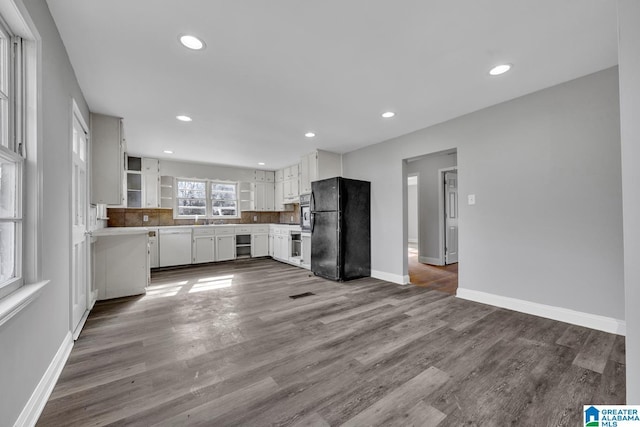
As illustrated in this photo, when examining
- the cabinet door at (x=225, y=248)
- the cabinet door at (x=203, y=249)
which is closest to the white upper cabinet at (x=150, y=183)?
the cabinet door at (x=203, y=249)

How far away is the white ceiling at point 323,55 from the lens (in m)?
1.69

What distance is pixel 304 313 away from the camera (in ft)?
9.59

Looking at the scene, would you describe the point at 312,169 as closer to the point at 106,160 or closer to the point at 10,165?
the point at 106,160

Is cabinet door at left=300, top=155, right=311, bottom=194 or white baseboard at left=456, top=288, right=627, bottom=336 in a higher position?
cabinet door at left=300, top=155, right=311, bottom=194

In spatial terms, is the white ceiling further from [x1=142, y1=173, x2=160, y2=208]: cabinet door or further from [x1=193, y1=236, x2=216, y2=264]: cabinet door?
[x1=193, y1=236, x2=216, y2=264]: cabinet door

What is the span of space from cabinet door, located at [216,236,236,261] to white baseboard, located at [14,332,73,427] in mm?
4103

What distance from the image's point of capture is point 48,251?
1.65 m

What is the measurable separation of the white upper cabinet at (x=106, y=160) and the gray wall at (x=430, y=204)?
5.54m

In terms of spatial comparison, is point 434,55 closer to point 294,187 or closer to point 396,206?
point 396,206

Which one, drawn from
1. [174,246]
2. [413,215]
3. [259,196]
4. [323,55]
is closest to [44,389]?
[323,55]

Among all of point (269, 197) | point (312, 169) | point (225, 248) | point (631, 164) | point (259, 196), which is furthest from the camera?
point (269, 197)

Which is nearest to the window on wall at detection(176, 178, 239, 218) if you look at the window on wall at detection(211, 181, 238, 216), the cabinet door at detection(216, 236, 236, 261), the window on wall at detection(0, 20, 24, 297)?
the window on wall at detection(211, 181, 238, 216)

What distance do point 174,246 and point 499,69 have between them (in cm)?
618

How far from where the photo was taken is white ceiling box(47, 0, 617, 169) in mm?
1688
